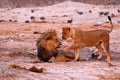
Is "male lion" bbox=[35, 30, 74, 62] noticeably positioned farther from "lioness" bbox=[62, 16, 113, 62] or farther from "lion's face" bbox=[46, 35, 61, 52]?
"lioness" bbox=[62, 16, 113, 62]

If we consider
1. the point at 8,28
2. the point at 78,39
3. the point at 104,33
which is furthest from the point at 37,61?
the point at 8,28

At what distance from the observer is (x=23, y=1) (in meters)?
52.3

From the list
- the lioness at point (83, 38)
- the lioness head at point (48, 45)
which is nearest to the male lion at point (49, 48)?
the lioness head at point (48, 45)

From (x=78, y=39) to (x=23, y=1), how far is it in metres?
41.7

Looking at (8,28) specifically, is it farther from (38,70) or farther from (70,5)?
(70,5)

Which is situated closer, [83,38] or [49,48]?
[49,48]

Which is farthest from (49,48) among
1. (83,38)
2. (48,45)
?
(83,38)

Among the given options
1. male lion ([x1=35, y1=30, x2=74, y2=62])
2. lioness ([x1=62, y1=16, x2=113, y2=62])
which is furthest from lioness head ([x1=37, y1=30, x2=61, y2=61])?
lioness ([x1=62, y1=16, x2=113, y2=62])

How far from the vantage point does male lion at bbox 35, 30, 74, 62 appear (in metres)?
10.6

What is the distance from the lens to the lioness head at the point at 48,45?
10617mm

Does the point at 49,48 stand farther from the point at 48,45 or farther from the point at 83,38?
the point at 83,38

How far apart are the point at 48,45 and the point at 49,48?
0.07 m

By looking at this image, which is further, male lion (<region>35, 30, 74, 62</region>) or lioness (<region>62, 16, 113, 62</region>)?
lioness (<region>62, 16, 113, 62</region>)

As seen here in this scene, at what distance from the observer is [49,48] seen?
10734 mm
